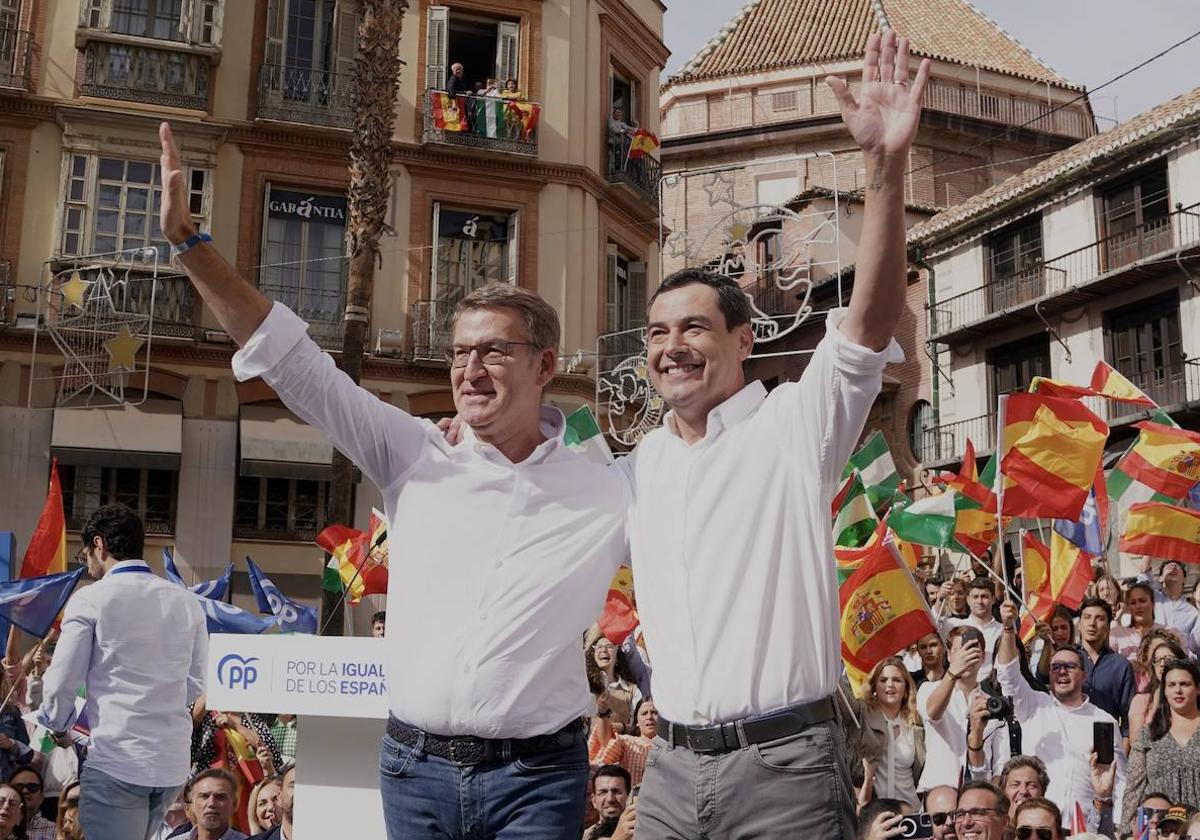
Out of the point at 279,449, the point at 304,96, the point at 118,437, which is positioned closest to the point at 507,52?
the point at 304,96

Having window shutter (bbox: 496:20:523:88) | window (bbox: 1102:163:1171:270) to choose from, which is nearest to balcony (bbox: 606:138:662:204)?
window shutter (bbox: 496:20:523:88)

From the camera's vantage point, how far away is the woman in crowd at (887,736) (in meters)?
8.27

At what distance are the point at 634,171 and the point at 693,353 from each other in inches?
913

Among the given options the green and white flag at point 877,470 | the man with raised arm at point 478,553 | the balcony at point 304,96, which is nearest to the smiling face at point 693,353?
the man with raised arm at point 478,553

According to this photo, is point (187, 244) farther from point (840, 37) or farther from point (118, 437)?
point (840, 37)

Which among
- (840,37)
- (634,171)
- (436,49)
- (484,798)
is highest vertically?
(840,37)

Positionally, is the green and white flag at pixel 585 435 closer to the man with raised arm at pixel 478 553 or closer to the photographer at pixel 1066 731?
the photographer at pixel 1066 731

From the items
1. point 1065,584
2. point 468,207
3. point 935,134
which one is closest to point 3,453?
point 468,207

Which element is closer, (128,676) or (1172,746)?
(128,676)

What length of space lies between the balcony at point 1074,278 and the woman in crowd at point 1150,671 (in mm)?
16440

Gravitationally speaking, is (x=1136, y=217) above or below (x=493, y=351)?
above


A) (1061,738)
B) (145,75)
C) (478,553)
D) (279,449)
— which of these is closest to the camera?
(478,553)

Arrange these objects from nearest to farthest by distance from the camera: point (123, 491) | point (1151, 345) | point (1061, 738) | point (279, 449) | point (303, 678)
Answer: point (303, 678)
point (1061, 738)
point (123, 491)
point (279, 449)
point (1151, 345)

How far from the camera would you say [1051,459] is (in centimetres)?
1173
